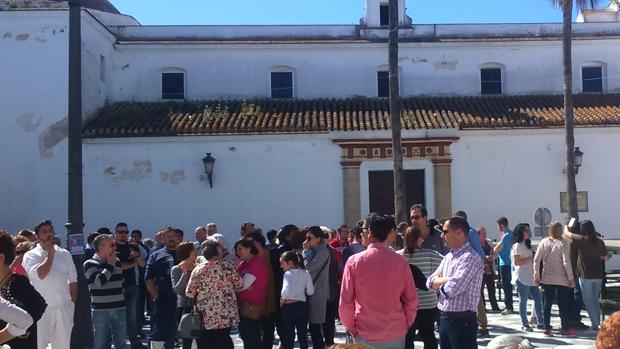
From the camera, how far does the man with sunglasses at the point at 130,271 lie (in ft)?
33.4

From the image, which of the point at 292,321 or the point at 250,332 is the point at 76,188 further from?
the point at 292,321

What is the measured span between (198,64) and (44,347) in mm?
18326

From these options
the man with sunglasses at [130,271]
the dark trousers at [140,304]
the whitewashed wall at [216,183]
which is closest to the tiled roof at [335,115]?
the whitewashed wall at [216,183]

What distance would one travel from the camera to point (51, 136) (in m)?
21.5

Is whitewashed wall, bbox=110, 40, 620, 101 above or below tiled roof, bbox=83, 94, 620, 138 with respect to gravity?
above

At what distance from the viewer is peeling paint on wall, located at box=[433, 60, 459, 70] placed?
25484mm

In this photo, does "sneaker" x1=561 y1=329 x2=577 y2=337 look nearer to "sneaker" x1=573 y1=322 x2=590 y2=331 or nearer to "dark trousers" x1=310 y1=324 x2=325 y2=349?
"sneaker" x1=573 y1=322 x2=590 y2=331

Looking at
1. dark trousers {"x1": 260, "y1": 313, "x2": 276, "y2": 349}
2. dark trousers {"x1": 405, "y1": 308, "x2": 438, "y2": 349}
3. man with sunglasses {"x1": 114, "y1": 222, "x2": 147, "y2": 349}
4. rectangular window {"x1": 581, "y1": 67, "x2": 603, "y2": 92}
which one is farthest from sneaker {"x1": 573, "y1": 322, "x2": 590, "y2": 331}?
rectangular window {"x1": 581, "y1": 67, "x2": 603, "y2": 92}

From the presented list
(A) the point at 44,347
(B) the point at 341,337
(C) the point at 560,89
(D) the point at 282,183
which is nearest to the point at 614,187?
(C) the point at 560,89

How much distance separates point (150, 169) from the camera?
69.8 ft

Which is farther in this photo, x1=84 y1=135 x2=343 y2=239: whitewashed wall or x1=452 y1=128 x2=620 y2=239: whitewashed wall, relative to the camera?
x1=452 y1=128 x2=620 y2=239: whitewashed wall

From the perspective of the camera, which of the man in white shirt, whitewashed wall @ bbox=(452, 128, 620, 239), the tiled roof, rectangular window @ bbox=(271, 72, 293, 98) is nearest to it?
the man in white shirt

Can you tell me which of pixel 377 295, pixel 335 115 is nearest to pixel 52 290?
pixel 377 295

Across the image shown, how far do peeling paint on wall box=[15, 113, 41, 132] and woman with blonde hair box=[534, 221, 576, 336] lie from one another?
15.8 m
